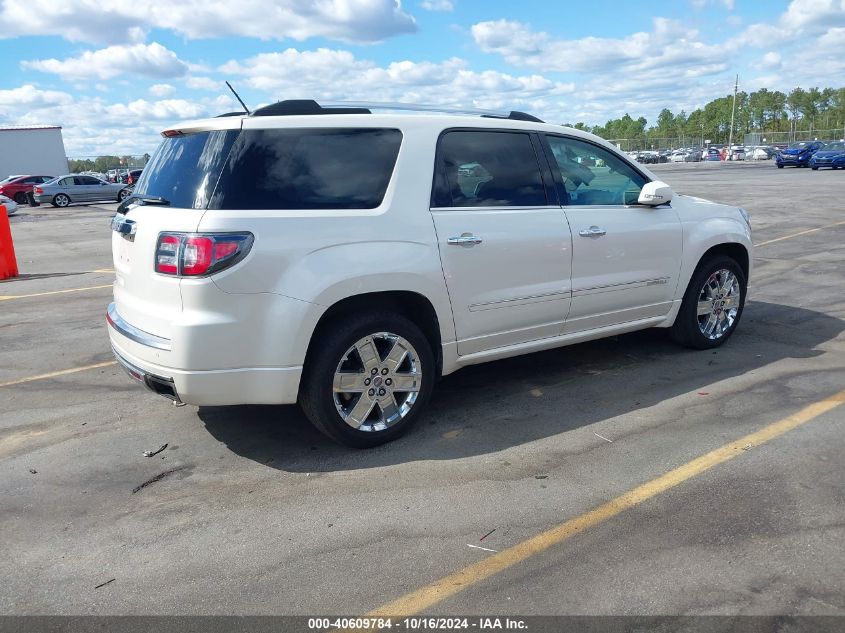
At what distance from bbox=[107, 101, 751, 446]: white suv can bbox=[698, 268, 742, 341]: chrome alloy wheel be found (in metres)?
1.07

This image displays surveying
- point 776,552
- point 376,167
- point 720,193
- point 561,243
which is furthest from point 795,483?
point 720,193

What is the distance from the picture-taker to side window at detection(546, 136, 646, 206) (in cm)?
511

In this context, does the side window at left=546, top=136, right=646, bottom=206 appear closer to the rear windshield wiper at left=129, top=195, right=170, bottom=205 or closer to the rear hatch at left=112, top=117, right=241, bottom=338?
the rear hatch at left=112, top=117, right=241, bottom=338

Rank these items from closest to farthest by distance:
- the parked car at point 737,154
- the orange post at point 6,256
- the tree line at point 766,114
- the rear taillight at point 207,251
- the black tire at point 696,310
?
the rear taillight at point 207,251, the black tire at point 696,310, the orange post at point 6,256, the parked car at point 737,154, the tree line at point 766,114

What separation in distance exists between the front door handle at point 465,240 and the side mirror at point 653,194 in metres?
1.60

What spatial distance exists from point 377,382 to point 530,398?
134 centimetres

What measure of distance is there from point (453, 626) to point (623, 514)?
115 centimetres

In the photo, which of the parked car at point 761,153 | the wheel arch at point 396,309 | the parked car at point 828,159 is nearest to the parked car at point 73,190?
the wheel arch at point 396,309

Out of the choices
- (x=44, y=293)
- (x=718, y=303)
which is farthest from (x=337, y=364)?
(x=44, y=293)

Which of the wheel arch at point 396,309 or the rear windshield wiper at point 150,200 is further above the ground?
the rear windshield wiper at point 150,200

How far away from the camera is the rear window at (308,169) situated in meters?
3.85

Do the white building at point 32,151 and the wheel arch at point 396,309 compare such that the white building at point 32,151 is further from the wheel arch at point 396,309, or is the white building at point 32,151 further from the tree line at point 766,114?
the tree line at point 766,114

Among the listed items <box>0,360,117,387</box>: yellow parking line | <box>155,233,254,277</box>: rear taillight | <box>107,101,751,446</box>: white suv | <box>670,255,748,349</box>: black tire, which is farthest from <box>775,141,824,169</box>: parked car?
<box>155,233,254,277</box>: rear taillight

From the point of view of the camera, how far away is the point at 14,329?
300 inches
